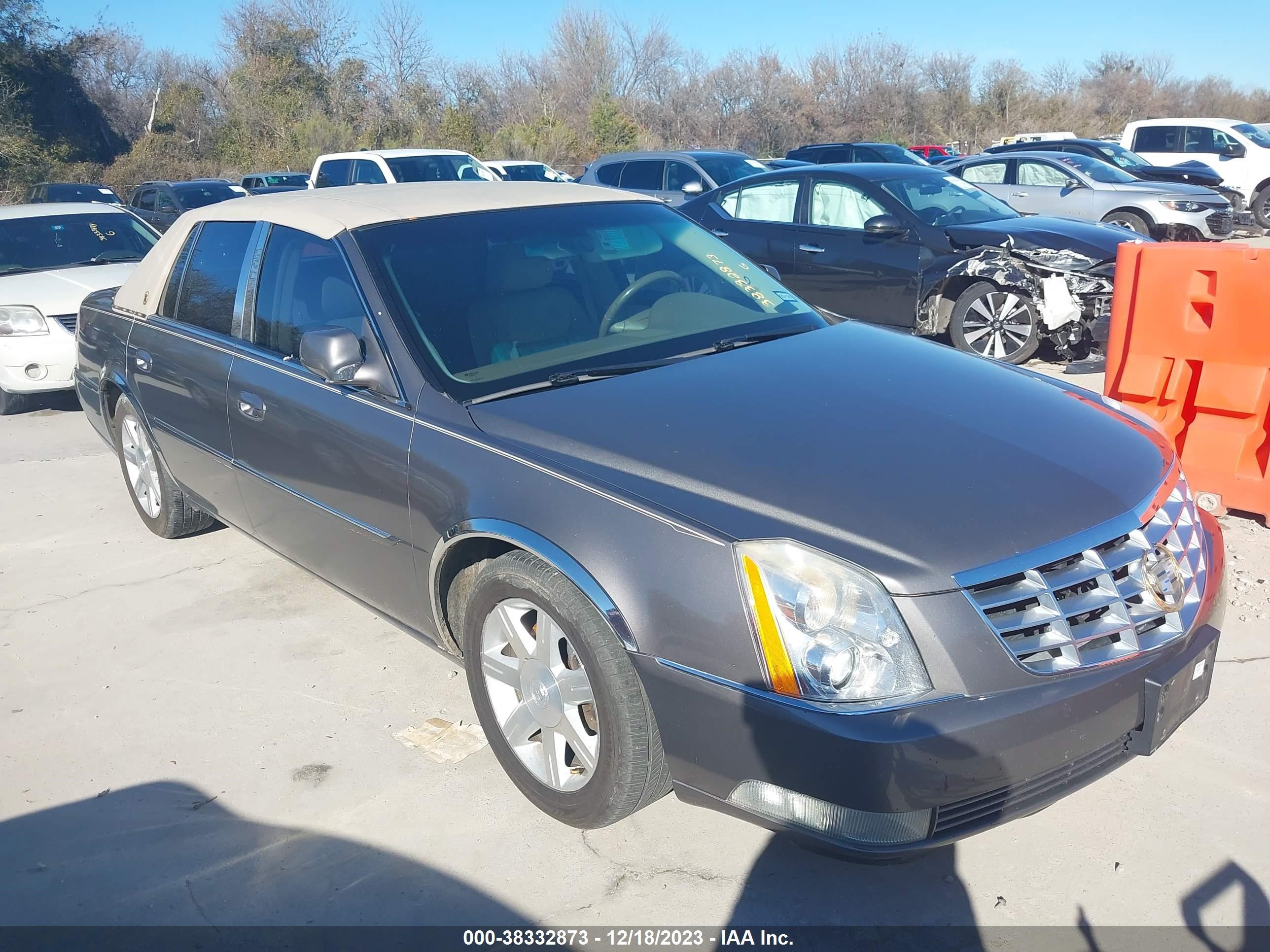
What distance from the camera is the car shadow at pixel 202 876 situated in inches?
108

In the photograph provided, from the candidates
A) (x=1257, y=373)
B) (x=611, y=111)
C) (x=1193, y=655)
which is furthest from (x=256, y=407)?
(x=611, y=111)

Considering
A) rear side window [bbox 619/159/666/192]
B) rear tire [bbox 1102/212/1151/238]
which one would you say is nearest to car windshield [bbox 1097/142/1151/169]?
rear tire [bbox 1102/212/1151/238]

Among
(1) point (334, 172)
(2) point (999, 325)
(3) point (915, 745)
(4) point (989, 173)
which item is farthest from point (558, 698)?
(1) point (334, 172)

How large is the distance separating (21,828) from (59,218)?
7.78 m

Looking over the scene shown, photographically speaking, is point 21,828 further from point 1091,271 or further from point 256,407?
point 1091,271

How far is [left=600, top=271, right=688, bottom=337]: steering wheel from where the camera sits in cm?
369

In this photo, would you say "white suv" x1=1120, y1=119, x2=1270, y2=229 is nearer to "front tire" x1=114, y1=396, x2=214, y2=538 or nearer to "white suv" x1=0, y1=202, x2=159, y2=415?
"white suv" x1=0, y1=202, x2=159, y2=415

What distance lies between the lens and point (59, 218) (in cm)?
938

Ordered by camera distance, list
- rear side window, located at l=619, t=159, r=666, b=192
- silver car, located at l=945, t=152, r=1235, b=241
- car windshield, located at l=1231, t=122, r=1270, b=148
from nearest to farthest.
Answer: silver car, located at l=945, t=152, r=1235, b=241 < rear side window, located at l=619, t=159, r=666, b=192 < car windshield, located at l=1231, t=122, r=1270, b=148

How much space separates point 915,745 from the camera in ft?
7.33

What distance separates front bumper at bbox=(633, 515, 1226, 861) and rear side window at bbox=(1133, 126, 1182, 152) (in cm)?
1996

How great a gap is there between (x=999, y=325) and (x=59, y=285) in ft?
24.5

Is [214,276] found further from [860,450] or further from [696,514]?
[860,450]

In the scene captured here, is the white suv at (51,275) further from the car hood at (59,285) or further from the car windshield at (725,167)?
the car windshield at (725,167)
